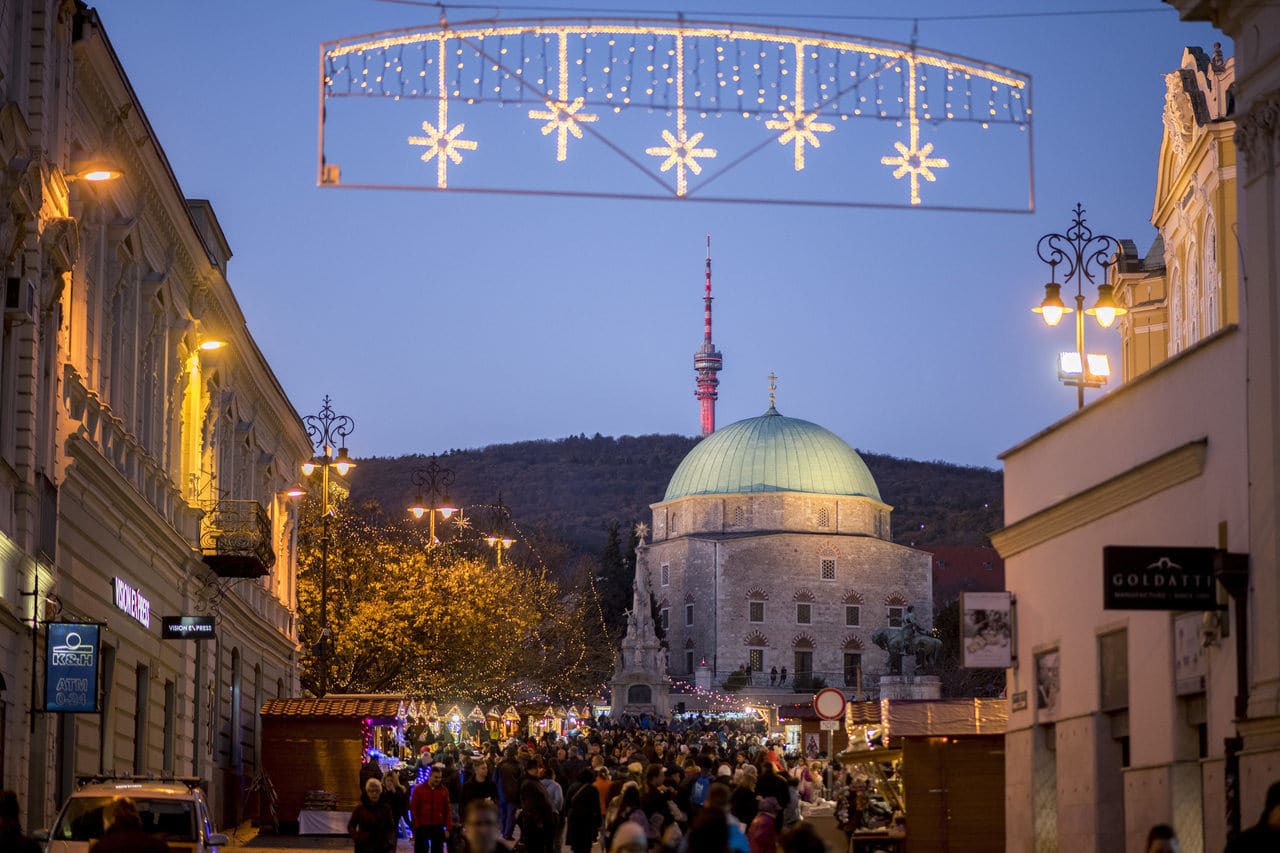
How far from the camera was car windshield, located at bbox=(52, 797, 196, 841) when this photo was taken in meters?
18.7

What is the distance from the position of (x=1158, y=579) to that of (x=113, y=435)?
14.7 meters

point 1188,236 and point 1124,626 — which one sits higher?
point 1188,236

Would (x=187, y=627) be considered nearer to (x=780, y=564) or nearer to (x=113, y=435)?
(x=113, y=435)

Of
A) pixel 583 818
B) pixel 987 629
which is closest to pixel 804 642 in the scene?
pixel 583 818

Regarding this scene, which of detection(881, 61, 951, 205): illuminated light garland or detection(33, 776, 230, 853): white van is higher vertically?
detection(881, 61, 951, 205): illuminated light garland

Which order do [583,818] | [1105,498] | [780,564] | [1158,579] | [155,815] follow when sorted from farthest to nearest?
[780,564] → [583,818] → [1105,498] → [1158,579] → [155,815]

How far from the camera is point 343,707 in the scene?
4038 cm

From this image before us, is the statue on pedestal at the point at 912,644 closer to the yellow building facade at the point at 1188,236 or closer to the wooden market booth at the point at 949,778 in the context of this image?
the yellow building facade at the point at 1188,236

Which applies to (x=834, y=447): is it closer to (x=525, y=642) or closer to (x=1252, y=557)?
(x=525, y=642)

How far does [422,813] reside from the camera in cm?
2847

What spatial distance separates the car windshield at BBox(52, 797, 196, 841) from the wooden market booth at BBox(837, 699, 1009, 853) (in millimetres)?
12524

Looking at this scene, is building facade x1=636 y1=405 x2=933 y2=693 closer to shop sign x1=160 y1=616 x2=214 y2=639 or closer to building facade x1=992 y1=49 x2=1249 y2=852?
shop sign x1=160 y1=616 x2=214 y2=639

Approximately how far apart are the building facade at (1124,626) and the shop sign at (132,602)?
11.4 meters

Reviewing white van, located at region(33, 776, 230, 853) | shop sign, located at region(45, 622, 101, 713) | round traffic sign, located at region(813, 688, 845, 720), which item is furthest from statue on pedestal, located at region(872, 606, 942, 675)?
white van, located at region(33, 776, 230, 853)
